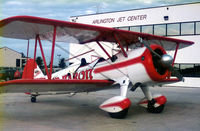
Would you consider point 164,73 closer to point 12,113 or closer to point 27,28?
point 27,28

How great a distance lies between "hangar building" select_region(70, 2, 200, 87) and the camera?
19.3m

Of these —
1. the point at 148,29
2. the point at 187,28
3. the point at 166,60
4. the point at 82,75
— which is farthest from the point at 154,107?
the point at 148,29

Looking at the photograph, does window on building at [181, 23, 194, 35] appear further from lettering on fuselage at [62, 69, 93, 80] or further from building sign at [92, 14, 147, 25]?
lettering on fuselage at [62, 69, 93, 80]

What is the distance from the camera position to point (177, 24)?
801 inches

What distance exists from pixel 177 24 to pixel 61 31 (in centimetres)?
1564

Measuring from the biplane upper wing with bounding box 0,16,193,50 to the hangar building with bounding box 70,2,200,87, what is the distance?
39.2 feet

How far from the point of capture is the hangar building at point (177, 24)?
19.3m

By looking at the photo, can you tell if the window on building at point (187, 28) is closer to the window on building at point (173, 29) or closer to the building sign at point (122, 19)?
the window on building at point (173, 29)

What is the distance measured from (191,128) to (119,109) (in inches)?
68.9

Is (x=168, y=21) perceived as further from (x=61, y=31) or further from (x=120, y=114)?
(x=120, y=114)

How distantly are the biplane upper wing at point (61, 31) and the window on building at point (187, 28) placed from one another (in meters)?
12.3

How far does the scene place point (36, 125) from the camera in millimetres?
5570

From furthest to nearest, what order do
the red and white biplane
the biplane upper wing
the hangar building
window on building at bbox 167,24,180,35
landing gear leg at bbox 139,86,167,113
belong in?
window on building at bbox 167,24,180,35
the hangar building
landing gear leg at bbox 139,86,167,113
the red and white biplane
the biplane upper wing

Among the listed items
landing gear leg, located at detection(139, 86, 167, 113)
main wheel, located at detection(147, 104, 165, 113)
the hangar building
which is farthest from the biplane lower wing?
the hangar building
